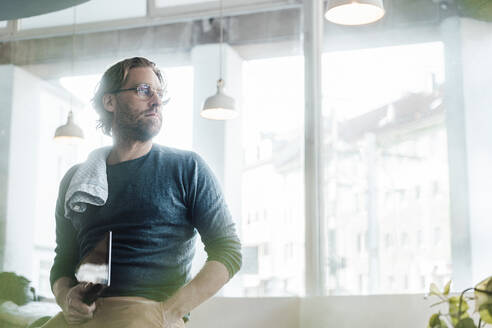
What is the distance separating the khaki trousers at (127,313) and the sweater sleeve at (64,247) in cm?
21

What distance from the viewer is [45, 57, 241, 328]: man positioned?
2594 mm

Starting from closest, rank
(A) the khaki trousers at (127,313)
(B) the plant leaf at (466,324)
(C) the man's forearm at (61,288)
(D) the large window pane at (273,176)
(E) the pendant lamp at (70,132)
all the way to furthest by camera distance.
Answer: (B) the plant leaf at (466,324), (A) the khaki trousers at (127,313), (C) the man's forearm at (61,288), (E) the pendant lamp at (70,132), (D) the large window pane at (273,176)

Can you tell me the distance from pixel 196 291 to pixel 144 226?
1.08 ft

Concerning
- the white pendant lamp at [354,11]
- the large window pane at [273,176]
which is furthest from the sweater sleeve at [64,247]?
the white pendant lamp at [354,11]

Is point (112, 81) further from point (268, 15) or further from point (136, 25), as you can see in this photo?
point (268, 15)

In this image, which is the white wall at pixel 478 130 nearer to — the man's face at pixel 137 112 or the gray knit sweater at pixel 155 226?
the gray knit sweater at pixel 155 226

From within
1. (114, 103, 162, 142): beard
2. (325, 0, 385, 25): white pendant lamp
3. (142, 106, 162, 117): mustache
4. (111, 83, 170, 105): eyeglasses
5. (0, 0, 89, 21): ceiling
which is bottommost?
(114, 103, 162, 142): beard

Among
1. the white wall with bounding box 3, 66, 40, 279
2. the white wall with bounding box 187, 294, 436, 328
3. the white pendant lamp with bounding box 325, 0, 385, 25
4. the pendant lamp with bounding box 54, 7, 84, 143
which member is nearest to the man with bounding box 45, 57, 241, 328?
the pendant lamp with bounding box 54, 7, 84, 143

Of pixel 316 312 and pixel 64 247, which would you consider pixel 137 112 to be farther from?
pixel 316 312

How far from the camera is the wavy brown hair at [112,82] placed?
9.44 feet

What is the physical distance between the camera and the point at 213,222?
8.73 feet

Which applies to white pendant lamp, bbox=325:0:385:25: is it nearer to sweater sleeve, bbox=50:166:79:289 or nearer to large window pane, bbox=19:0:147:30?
large window pane, bbox=19:0:147:30

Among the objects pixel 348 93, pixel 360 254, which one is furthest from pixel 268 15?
pixel 360 254

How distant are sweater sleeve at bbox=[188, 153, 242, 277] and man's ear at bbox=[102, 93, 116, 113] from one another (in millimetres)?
444
